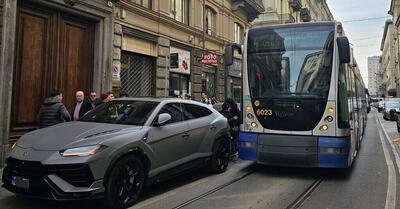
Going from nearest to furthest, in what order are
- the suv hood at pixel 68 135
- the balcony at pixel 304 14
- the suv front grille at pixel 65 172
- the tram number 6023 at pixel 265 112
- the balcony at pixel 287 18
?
1. the suv front grille at pixel 65 172
2. the suv hood at pixel 68 135
3. the tram number 6023 at pixel 265 112
4. the balcony at pixel 287 18
5. the balcony at pixel 304 14

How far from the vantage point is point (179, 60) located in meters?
18.0

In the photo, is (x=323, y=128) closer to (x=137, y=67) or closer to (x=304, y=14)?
(x=137, y=67)

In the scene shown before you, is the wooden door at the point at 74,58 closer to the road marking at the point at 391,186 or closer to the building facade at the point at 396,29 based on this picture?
the road marking at the point at 391,186

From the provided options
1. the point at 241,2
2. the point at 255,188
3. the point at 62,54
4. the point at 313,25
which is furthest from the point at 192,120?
the point at 241,2

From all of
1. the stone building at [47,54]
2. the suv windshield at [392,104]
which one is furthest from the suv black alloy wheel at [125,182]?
the suv windshield at [392,104]

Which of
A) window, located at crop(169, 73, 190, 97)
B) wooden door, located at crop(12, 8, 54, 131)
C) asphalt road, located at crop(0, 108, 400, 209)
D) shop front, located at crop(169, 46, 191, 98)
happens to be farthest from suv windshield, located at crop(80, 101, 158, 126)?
window, located at crop(169, 73, 190, 97)

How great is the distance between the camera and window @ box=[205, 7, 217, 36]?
21.4m

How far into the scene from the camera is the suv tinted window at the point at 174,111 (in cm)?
711

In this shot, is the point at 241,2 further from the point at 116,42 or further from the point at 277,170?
the point at 277,170

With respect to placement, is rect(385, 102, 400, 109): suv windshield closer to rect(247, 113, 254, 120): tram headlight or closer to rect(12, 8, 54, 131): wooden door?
rect(247, 113, 254, 120): tram headlight

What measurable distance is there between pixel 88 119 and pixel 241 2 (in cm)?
1872

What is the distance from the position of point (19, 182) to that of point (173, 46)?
13.1 meters

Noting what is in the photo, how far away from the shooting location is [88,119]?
6867 millimetres

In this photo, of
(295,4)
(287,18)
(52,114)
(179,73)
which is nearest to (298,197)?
(52,114)
